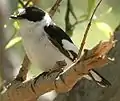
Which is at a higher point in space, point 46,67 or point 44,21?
point 44,21

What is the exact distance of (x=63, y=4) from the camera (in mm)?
→ 1945

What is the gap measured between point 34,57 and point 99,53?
0.49 m

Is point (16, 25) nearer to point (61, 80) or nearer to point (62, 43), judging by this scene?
point (62, 43)

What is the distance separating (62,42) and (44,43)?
2.0 inches

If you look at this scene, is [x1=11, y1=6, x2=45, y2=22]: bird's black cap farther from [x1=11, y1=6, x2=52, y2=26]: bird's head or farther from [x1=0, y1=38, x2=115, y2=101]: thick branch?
[x1=0, y1=38, x2=115, y2=101]: thick branch

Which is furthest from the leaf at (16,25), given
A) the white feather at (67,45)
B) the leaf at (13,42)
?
the white feather at (67,45)

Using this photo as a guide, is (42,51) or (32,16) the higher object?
(32,16)

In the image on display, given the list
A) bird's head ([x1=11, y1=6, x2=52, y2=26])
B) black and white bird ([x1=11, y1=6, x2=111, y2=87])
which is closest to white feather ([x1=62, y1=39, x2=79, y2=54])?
black and white bird ([x1=11, y1=6, x2=111, y2=87])

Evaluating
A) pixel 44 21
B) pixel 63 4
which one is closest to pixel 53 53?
pixel 44 21

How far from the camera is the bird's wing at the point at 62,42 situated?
1227 millimetres

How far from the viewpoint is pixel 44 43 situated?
4.12 ft

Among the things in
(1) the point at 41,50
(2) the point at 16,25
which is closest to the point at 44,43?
(1) the point at 41,50

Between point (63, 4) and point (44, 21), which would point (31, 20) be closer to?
point (44, 21)

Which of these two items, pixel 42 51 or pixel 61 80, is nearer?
pixel 61 80
